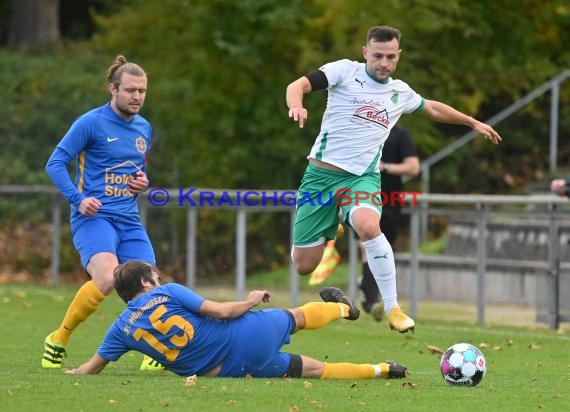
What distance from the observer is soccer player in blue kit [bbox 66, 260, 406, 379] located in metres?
8.62

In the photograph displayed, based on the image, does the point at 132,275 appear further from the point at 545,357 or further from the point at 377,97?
the point at 545,357

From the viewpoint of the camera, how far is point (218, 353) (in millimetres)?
8805

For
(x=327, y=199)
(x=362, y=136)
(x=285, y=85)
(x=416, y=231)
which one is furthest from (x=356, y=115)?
(x=285, y=85)

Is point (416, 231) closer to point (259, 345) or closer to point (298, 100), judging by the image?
point (298, 100)

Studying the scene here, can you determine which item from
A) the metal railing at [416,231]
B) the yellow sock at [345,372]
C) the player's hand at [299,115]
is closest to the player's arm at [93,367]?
the yellow sock at [345,372]

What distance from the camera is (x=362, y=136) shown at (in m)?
10.3

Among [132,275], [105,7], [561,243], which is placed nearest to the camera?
[132,275]

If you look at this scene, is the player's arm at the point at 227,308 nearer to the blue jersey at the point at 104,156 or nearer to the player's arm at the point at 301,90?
the player's arm at the point at 301,90

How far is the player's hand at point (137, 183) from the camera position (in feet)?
33.1

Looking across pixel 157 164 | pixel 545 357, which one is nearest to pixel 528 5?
pixel 157 164

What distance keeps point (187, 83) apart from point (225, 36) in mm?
1024

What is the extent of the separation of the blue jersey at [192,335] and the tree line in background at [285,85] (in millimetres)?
11451

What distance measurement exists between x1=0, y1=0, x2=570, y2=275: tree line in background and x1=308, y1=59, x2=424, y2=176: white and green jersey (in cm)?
1000

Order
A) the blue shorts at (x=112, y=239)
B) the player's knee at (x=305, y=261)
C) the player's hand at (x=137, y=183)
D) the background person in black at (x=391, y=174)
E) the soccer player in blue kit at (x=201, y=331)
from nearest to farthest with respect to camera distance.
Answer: the soccer player in blue kit at (x=201, y=331)
the blue shorts at (x=112, y=239)
the player's hand at (x=137, y=183)
the player's knee at (x=305, y=261)
the background person in black at (x=391, y=174)
